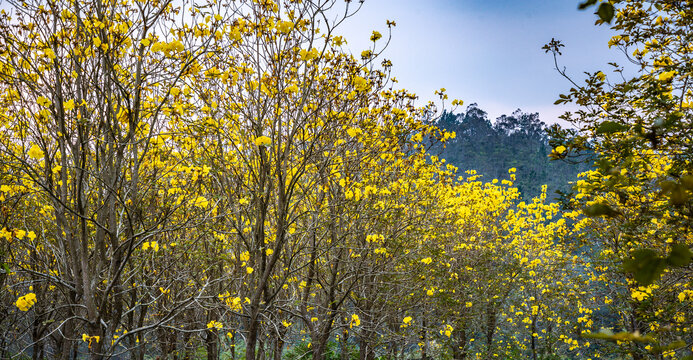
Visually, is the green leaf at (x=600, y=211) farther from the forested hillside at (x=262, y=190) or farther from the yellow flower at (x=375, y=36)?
the yellow flower at (x=375, y=36)

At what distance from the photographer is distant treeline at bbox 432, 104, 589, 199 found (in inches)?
1810

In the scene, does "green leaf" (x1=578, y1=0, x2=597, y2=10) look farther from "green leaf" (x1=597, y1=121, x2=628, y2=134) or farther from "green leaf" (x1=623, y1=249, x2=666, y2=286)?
"green leaf" (x1=623, y1=249, x2=666, y2=286)

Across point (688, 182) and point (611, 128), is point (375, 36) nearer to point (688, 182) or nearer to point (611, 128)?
point (611, 128)

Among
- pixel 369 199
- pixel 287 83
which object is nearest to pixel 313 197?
pixel 369 199

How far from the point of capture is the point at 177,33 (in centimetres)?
405

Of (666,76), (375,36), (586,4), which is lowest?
(586,4)

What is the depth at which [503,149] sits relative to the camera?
4956 cm

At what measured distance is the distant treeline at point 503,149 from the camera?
4597 centimetres

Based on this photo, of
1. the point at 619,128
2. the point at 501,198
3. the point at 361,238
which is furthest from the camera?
the point at 501,198

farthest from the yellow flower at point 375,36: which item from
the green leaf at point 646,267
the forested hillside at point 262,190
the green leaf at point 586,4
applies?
the green leaf at point 646,267

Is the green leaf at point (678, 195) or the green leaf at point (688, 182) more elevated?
the green leaf at point (688, 182)

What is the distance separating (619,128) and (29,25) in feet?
15.1

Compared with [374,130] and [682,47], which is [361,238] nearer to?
[374,130]

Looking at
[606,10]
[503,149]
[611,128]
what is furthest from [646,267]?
[503,149]
